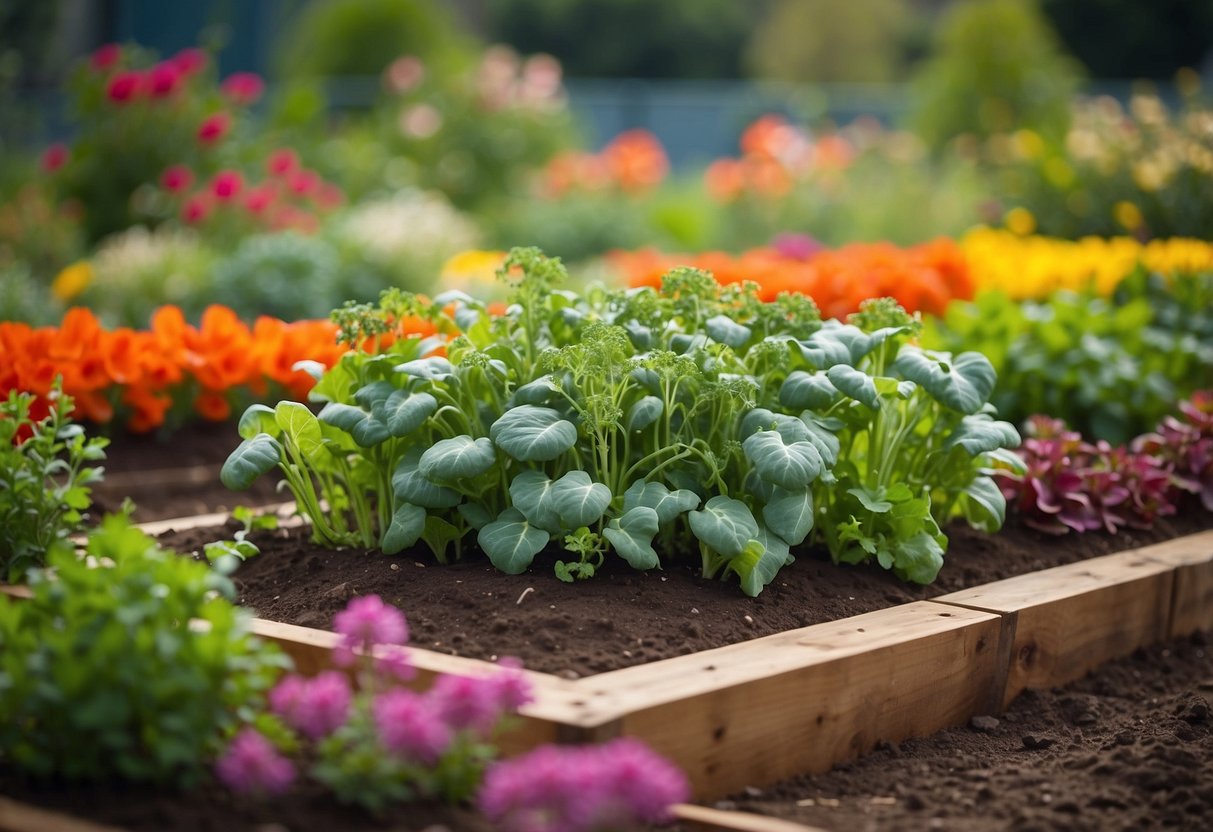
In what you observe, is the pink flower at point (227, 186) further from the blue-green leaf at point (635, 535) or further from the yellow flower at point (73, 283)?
the blue-green leaf at point (635, 535)

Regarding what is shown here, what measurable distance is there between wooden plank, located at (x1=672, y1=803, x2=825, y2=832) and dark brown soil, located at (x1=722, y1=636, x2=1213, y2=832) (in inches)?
5.2

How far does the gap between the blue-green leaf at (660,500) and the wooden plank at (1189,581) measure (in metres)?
1.50

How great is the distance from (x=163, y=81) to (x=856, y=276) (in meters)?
4.71

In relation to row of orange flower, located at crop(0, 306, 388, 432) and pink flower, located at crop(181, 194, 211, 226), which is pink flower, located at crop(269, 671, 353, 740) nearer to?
row of orange flower, located at crop(0, 306, 388, 432)

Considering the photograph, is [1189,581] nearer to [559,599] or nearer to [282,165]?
[559,599]

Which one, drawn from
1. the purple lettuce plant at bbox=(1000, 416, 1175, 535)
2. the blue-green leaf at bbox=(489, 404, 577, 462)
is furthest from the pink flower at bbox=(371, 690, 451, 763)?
the purple lettuce plant at bbox=(1000, 416, 1175, 535)

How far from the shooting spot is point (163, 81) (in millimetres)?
7691

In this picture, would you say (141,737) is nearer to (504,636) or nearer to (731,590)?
(504,636)

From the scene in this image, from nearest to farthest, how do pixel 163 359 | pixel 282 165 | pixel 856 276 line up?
pixel 163 359, pixel 856 276, pixel 282 165

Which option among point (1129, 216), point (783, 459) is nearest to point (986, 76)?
point (1129, 216)

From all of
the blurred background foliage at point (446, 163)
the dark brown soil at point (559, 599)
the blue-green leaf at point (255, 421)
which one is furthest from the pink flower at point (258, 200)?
the blue-green leaf at point (255, 421)

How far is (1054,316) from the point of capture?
4359 millimetres

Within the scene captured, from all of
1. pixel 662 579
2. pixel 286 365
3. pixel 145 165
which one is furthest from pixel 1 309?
pixel 662 579

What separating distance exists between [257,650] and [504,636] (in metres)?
0.50
